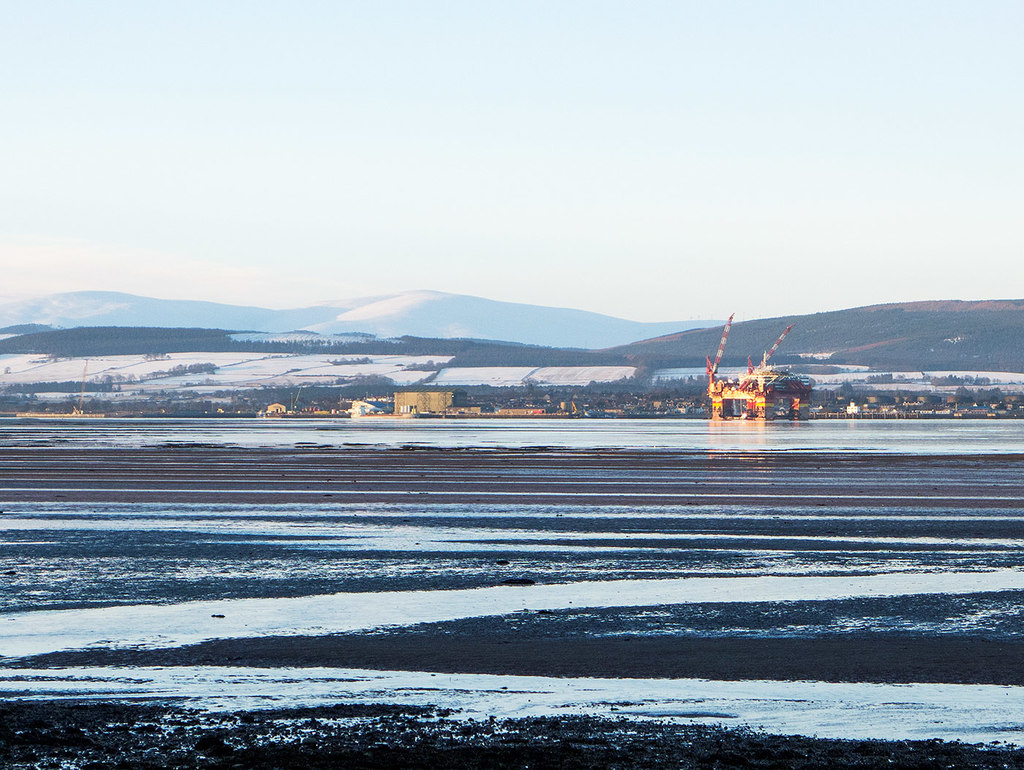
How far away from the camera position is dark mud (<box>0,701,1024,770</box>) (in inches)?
402

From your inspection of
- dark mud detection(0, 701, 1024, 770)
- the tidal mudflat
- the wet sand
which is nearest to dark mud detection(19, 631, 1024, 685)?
the tidal mudflat

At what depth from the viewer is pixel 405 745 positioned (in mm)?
10727

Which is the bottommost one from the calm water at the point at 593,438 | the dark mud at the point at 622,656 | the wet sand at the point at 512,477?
the calm water at the point at 593,438

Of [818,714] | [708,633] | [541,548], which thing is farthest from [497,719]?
[541,548]

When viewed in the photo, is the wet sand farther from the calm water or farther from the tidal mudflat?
the calm water

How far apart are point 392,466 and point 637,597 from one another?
39.3 m

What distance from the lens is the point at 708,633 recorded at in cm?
1578

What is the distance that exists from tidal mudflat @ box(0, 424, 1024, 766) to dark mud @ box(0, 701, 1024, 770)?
4cm

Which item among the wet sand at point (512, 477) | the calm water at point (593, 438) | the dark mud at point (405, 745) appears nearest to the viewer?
the dark mud at point (405, 745)

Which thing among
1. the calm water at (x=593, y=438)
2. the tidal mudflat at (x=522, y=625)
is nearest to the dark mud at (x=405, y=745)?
the tidal mudflat at (x=522, y=625)

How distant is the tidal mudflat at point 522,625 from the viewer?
37.0 ft

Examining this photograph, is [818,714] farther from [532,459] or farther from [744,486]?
[532,459]

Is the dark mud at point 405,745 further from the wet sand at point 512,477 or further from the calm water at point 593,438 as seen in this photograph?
the calm water at point 593,438

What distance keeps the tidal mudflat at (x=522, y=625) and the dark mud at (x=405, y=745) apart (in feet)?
0.13
